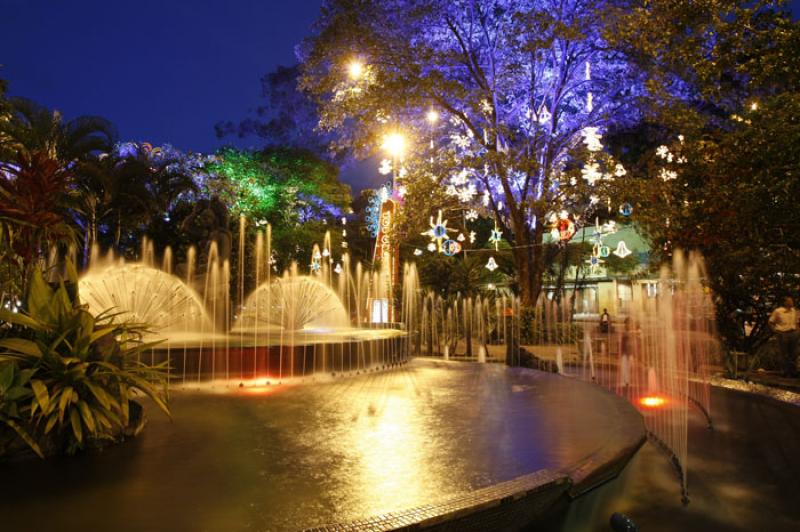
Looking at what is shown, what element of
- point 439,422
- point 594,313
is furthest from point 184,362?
point 594,313

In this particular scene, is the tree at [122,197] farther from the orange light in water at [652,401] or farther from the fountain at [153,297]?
the orange light in water at [652,401]

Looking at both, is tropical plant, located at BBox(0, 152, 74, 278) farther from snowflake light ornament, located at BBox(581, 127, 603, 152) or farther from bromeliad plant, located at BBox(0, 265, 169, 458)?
snowflake light ornament, located at BBox(581, 127, 603, 152)

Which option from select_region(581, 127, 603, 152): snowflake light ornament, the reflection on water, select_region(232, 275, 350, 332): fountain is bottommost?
the reflection on water

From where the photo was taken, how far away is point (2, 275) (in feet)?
20.7

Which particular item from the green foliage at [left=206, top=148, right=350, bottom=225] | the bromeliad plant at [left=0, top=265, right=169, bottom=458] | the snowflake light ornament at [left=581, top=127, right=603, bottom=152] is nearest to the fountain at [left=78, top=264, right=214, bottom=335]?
the bromeliad plant at [left=0, top=265, right=169, bottom=458]

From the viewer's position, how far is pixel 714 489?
493cm

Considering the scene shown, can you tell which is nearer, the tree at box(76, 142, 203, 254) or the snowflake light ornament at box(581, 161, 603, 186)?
the snowflake light ornament at box(581, 161, 603, 186)

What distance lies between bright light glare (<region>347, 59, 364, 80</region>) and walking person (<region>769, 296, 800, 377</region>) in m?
13.8

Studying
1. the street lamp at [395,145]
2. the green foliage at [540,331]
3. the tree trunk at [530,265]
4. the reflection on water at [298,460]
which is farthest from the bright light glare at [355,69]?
the reflection on water at [298,460]

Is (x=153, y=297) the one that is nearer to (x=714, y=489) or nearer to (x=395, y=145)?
(x=714, y=489)

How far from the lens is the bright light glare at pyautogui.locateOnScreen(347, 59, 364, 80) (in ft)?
61.8

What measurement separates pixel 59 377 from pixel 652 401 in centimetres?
828

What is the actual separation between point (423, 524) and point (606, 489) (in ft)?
7.39

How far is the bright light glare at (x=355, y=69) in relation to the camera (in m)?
18.8
